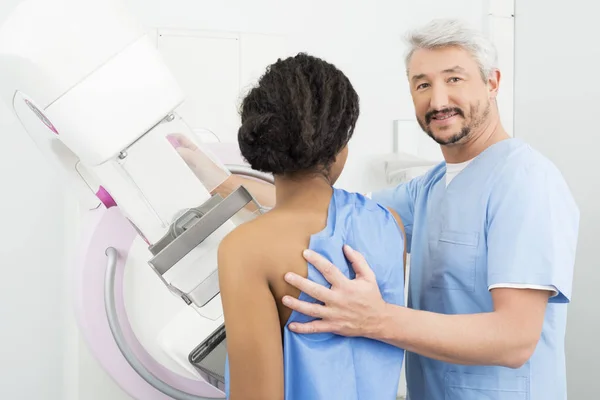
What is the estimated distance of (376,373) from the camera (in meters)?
0.98

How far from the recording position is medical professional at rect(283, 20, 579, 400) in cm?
97

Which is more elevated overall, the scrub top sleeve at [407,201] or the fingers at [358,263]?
the fingers at [358,263]

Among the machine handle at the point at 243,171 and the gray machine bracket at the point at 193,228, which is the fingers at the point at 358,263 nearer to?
the gray machine bracket at the point at 193,228

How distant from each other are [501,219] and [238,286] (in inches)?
20.0

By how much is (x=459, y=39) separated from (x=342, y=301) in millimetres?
602

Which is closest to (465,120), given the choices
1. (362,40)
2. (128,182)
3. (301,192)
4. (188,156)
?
(301,192)

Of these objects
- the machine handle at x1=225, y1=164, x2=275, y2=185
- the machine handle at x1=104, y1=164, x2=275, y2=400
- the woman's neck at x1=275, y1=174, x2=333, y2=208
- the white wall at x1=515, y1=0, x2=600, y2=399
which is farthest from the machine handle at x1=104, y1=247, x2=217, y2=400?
the white wall at x1=515, y1=0, x2=600, y2=399

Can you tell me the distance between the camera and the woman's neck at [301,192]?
972mm

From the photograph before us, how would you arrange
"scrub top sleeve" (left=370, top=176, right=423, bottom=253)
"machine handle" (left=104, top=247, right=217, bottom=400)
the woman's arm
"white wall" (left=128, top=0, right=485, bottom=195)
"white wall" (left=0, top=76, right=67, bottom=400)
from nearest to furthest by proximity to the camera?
the woman's arm < "machine handle" (left=104, top=247, right=217, bottom=400) < "scrub top sleeve" (left=370, top=176, right=423, bottom=253) < "white wall" (left=0, top=76, right=67, bottom=400) < "white wall" (left=128, top=0, right=485, bottom=195)

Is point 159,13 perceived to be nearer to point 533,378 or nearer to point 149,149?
point 149,149

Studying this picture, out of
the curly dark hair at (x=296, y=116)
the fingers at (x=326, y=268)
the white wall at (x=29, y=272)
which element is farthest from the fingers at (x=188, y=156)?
the white wall at (x=29, y=272)

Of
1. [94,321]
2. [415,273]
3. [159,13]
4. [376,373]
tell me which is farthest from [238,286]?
[159,13]

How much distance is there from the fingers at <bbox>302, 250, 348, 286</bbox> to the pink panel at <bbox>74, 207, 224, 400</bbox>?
0.63m

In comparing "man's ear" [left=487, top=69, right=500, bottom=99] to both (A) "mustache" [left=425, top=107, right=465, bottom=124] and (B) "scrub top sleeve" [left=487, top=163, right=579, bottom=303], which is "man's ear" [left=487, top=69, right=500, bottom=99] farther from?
(B) "scrub top sleeve" [left=487, top=163, right=579, bottom=303]
